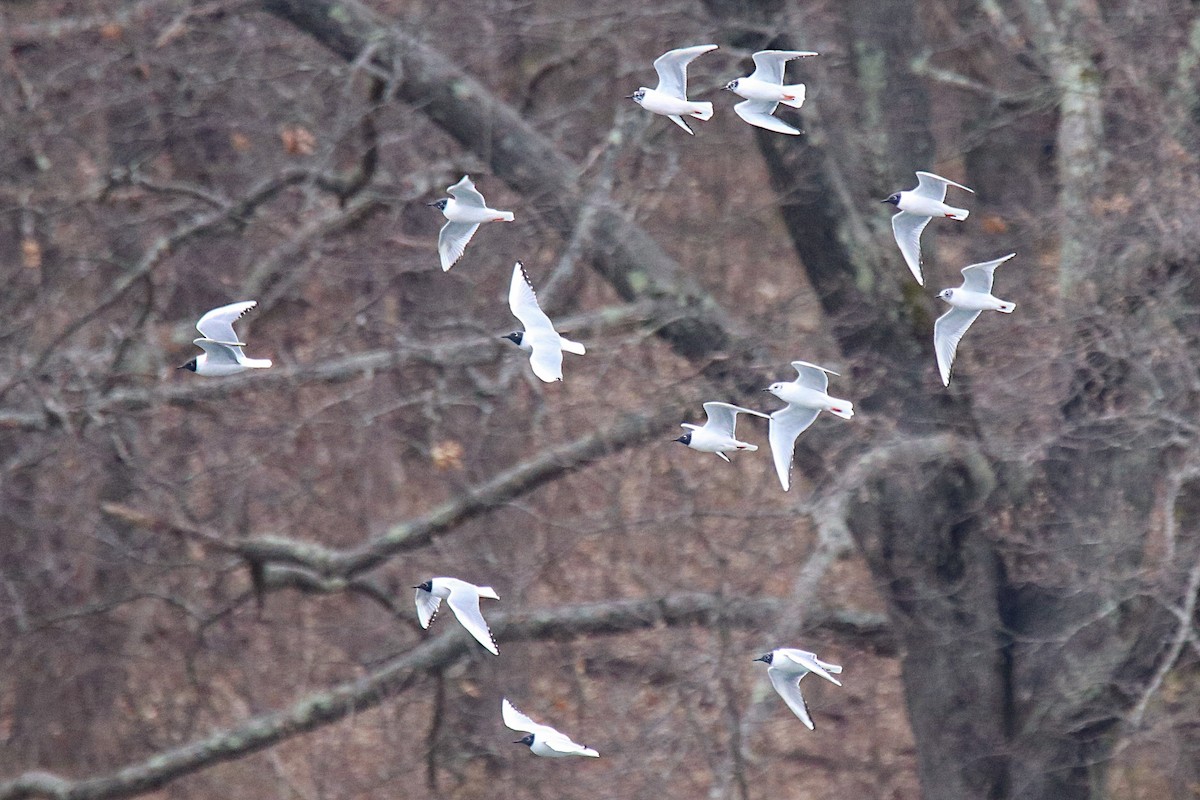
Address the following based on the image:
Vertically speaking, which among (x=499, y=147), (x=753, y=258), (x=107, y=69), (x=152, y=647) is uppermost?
(x=499, y=147)

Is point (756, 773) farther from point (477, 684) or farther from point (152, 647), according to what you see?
point (152, 647)

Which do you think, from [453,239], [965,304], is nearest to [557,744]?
[453,239]

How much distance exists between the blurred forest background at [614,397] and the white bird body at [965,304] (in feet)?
3.61

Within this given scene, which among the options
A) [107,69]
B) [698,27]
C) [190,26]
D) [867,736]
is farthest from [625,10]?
[867,736]

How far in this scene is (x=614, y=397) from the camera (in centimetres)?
1047

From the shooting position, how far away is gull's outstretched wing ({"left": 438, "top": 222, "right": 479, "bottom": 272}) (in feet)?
20.8

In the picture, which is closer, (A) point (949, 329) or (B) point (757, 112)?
(B) point (757, 112)

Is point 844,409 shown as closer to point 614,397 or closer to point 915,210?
Result: point 915,210

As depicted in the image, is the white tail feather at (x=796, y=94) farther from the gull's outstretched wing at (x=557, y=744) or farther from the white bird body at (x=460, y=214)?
the gull's outstretched wing at (x=557, y=744)

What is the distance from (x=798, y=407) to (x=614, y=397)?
4166 millimetres

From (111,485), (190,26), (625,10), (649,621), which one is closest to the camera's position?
(649,621)

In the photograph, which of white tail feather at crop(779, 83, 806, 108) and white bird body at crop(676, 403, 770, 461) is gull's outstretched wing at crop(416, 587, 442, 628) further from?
white tail feather at crop(779, 83, 806, 108)

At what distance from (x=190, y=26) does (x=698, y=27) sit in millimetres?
2369

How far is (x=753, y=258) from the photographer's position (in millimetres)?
10734
